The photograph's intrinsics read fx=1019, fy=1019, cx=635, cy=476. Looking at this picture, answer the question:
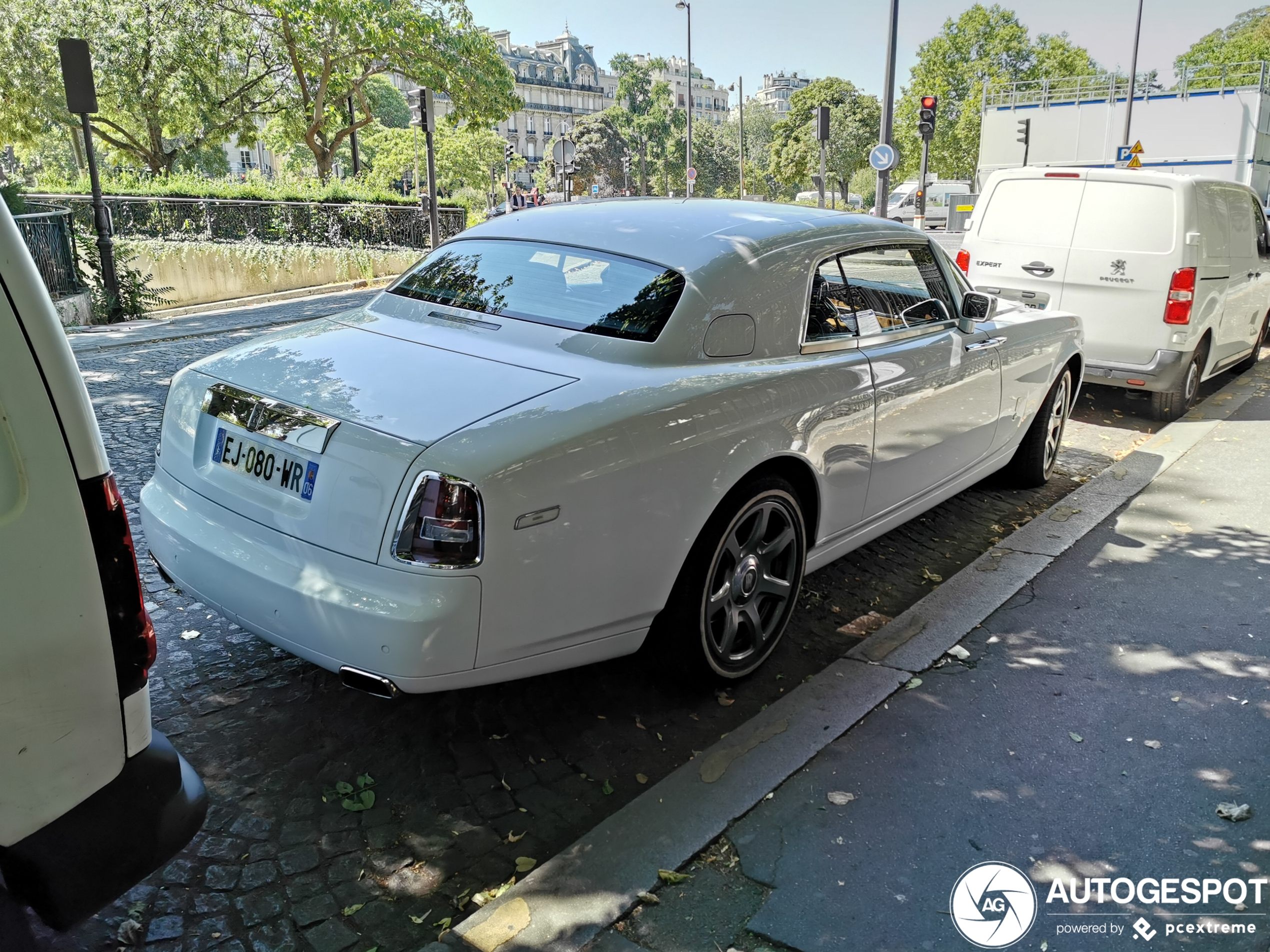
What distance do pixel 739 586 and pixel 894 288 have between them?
174 cm

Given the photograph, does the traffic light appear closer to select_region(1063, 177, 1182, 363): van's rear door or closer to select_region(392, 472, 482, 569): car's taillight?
select_region(1063, 177, 1182, 363): van's rear door

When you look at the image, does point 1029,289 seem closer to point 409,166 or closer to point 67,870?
point 67,870

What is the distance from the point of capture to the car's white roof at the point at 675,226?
382 centimetres

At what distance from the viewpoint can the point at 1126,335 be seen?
7941mm

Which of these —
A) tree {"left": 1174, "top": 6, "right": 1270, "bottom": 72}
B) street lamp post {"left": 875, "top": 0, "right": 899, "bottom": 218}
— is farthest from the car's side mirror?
tree {"left": 1174, "top": 6, "right": 1270, "bottom": 72}

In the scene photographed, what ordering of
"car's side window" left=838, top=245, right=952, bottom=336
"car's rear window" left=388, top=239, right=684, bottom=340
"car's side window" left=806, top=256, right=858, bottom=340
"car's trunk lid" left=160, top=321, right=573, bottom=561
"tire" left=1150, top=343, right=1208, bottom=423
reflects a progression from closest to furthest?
"car's trunk lid" left=160, top=321, right=573, bottom=561
"car's rear window" left=388, top=239, right=684, bottom=340
"car's side window" left=806, top=256, right=858, bottom=340
"car's side window" left=838, top=245, right=952, bottom=336
"tire" left=1150, top=343, right=1208, bottom=423

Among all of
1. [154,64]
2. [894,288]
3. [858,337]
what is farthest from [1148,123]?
[858,337]

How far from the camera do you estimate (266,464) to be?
3021 mm

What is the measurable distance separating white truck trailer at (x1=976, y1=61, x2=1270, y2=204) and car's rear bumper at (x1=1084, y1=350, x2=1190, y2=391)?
35878 mm

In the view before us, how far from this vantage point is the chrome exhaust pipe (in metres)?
2.73

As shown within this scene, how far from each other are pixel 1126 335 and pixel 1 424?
8.01m

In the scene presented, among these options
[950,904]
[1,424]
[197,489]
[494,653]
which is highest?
[1,424]

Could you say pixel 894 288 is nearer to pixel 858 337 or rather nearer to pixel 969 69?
pixel 858 337

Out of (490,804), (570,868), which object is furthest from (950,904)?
(490,804)
